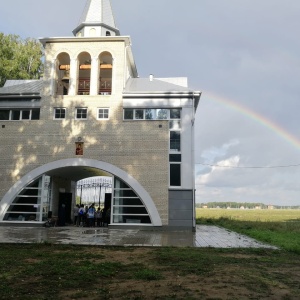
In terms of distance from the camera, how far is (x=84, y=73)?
28422 mm

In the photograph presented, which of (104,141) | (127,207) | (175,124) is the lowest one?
→ (127,207)

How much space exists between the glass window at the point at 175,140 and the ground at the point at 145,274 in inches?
473

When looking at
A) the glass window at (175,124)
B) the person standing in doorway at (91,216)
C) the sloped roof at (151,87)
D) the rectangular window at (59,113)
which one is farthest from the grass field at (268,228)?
the rectangular window at (59,113)

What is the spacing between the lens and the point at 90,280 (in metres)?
7.65

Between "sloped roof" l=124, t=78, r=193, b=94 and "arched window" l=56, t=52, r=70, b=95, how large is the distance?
4620 mm

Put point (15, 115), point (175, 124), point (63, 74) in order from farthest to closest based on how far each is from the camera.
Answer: point (63, 74)
point (15, 115)
point (175, 124)

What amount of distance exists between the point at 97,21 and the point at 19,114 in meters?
10.0

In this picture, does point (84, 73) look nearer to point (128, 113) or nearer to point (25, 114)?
point (25, 114)

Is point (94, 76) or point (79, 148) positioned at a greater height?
point (94, 76)

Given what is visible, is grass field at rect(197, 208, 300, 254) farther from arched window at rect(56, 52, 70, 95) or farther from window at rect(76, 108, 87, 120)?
arched window at rect(56, 52, 70, 95)

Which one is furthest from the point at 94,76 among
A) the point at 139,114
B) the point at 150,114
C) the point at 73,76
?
the point at 150,114

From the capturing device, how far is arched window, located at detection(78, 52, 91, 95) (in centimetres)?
2677

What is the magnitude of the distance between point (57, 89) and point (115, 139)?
244 inches

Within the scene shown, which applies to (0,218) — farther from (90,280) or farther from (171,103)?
(90,280)
